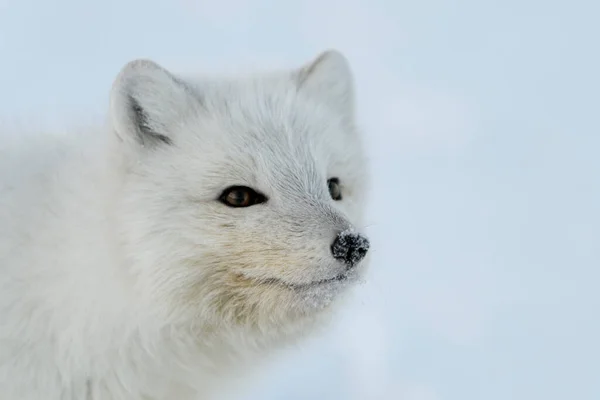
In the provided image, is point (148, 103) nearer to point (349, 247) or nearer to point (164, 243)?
point (164, 243)

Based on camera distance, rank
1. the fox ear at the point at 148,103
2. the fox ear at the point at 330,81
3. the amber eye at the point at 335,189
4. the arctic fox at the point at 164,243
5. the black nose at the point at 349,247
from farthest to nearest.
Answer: the fox ear at the point at 330,81, the amber eye at the point at 335,189, the fox ear at the point at 148,103, the arctic fox at the point at 164,243, the black nose at the point at 349,247

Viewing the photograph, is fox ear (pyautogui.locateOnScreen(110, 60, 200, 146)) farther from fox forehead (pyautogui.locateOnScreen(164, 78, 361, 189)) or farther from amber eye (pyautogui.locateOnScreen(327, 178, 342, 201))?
amber eye (pyautogui.locateOnScreen(327, 178, 342, 201))

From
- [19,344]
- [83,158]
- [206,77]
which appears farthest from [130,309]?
[206,77]

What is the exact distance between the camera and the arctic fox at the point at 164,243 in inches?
136

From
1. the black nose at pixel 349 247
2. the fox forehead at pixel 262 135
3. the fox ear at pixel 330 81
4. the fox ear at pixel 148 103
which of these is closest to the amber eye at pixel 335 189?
the fox forehead at pixel 262 135

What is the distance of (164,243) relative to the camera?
3.48 m

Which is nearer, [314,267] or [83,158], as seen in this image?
[314,267]

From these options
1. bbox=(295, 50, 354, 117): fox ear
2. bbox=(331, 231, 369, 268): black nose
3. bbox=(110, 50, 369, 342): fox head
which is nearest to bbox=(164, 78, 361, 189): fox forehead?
bbox=(110, 50, 369, 342): fox head

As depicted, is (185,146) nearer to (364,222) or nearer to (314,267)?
(314,267)

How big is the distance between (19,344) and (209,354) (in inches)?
31.8

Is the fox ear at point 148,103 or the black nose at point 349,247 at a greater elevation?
the fox ear at point 148,103

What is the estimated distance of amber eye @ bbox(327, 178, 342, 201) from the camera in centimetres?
396

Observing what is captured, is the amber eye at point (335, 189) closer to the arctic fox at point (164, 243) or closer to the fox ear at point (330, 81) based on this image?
the arctic fox at point (164, 243)

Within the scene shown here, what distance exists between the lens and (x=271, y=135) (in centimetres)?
364
